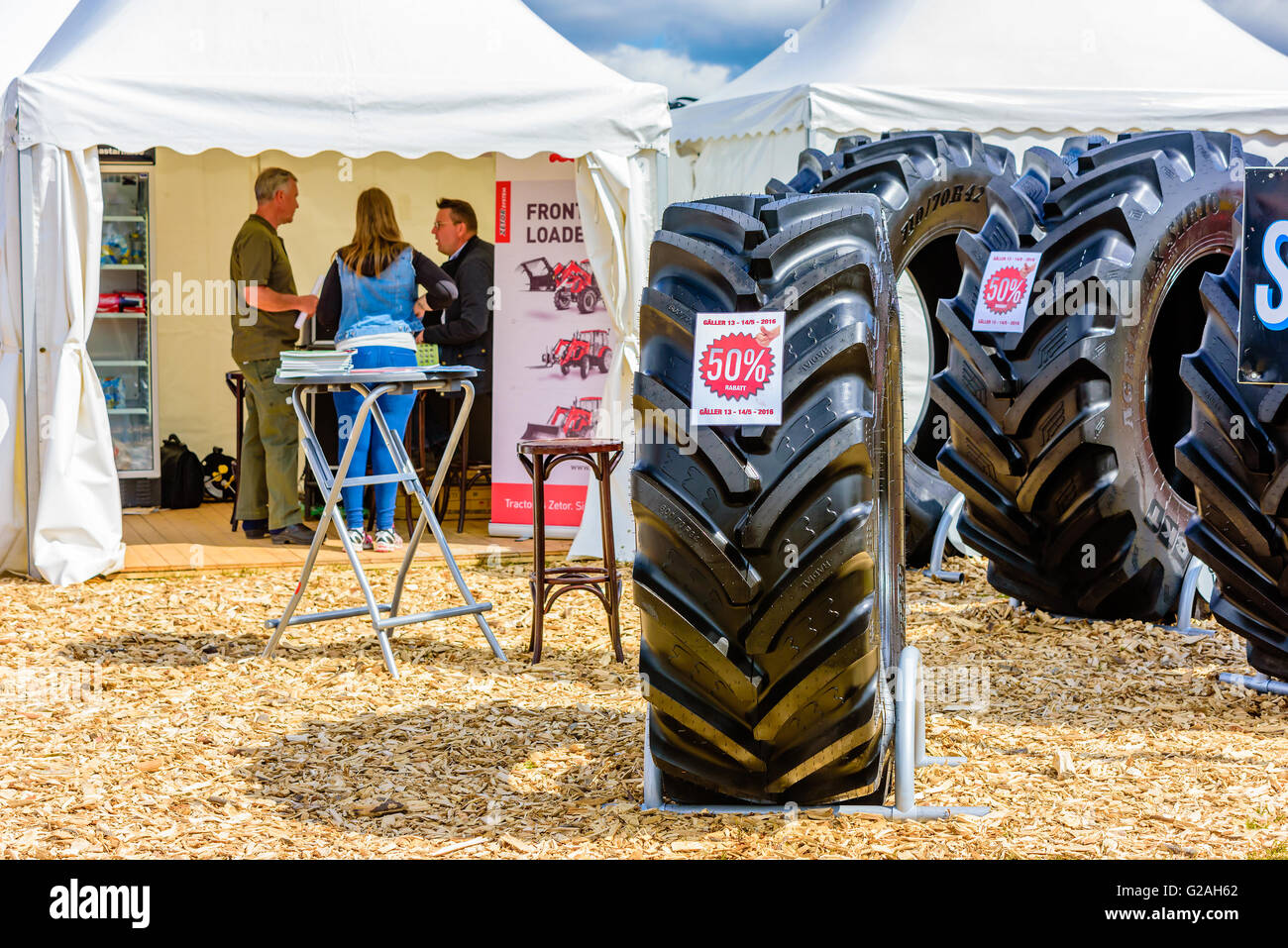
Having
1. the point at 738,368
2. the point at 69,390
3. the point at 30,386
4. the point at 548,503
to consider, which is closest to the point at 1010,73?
the point at 548,503

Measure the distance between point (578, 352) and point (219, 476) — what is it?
354 cm

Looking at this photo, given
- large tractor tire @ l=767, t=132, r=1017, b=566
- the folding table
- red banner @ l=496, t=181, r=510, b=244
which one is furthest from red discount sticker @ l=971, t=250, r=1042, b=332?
red banner @ l=496, t=181, r=510, b=244

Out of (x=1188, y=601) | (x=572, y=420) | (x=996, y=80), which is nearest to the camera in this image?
(x=1188, y=601)

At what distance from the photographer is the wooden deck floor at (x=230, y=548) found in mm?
7977

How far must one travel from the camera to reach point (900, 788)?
3549 mm

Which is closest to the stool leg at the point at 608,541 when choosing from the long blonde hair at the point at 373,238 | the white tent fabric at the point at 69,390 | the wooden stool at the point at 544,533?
the wooden stool at the point at 544,533

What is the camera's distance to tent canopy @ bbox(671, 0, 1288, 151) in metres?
9.71

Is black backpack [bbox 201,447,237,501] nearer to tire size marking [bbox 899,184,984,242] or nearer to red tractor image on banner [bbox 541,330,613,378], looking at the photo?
red tractor image on banner [bbox 541,330,613,378]

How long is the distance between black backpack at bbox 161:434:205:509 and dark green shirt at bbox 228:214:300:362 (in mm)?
2140

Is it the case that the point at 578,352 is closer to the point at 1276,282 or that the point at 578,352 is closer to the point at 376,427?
the point at 376,427

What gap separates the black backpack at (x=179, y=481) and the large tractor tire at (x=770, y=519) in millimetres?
7836

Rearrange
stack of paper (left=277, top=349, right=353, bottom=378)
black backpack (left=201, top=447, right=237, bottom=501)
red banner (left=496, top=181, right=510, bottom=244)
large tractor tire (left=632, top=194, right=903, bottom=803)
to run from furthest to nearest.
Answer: black backpack (left=201, top=447, right=237, bottom=501) → red banner (left=496, top=181, right=510, bottom=244) → stack of paper (left=277, top=349, right=353, bottom=378) → large tractor tire (left=632, top=194, right=903, bottom=803)

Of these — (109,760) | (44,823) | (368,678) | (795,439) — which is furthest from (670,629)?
(368,678)

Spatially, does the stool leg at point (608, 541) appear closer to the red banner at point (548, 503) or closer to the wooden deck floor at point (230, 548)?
the wooden deck floor at point (230, 548)
